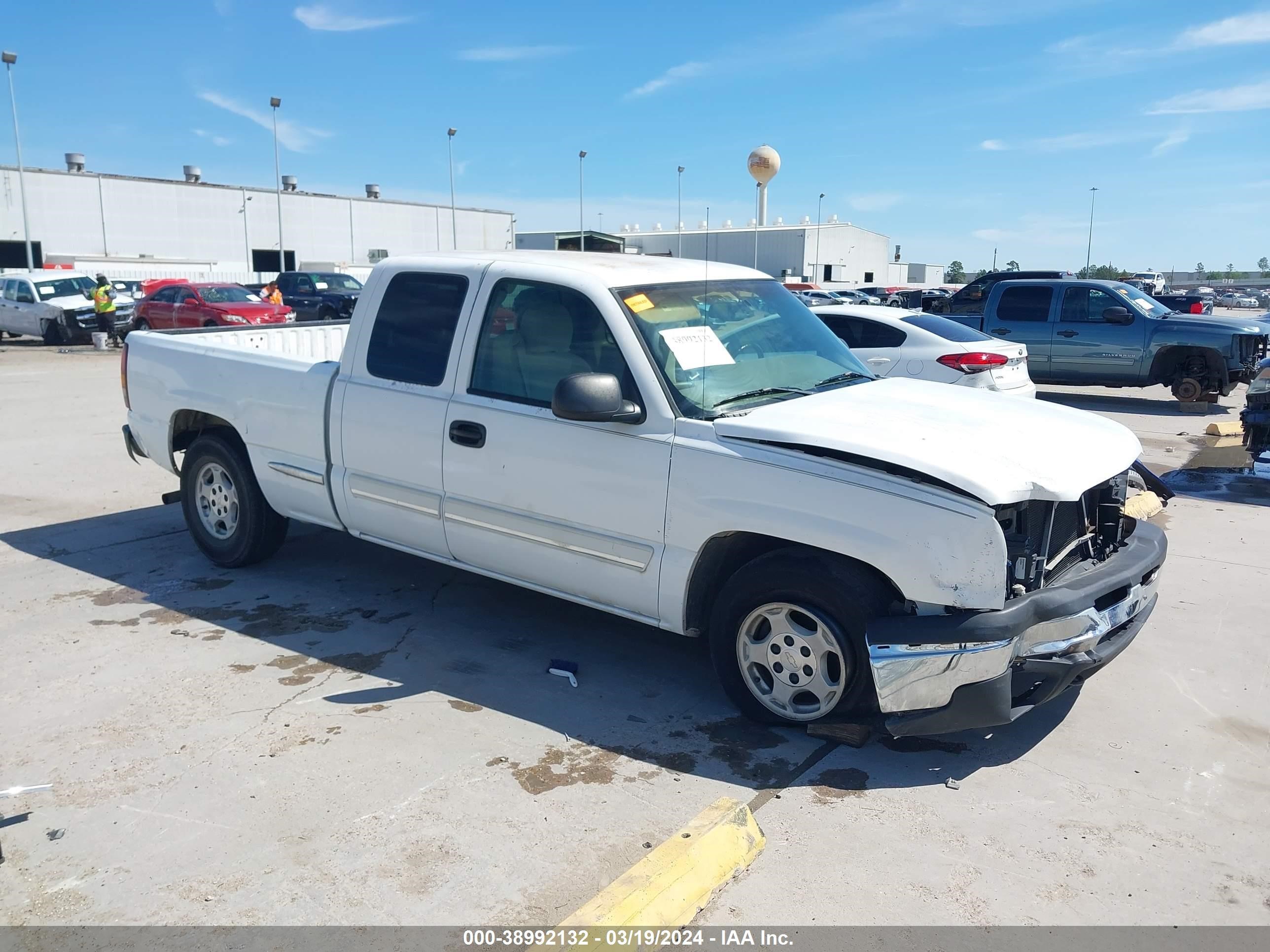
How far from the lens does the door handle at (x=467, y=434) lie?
15.9ft

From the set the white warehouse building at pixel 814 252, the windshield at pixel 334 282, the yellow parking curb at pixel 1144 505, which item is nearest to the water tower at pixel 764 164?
the white warehouse building at pixel 814 252

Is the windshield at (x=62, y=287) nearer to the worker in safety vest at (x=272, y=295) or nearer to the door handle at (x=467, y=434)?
the worker in safety vest at (x=272, y=295)

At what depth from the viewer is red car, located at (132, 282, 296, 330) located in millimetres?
22156

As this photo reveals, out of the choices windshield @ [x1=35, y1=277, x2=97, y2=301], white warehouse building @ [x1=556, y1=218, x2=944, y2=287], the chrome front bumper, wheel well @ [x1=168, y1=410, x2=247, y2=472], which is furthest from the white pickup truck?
white warehouse building @ [x1=556, y1=218, x2=944, y2=287]

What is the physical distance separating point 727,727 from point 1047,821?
51.7 inches

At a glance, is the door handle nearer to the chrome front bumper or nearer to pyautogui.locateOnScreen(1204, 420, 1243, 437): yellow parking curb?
the chrome front bumper

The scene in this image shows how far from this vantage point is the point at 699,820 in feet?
11.4

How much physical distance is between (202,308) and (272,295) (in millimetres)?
5149

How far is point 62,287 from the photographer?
25516 millimetres

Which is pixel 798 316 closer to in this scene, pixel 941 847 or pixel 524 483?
pixel 524 483

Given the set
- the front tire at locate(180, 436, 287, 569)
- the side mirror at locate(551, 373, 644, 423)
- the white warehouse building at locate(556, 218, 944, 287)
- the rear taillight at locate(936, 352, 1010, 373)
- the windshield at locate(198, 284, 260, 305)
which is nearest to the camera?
the side mirror at locate(551, 373, 644, 423)

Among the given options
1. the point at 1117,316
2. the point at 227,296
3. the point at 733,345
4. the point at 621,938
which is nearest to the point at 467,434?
the point at 733,345

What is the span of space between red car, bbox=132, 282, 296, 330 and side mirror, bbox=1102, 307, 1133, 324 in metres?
16.3

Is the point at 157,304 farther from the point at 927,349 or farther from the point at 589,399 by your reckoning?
the point at 589,399
